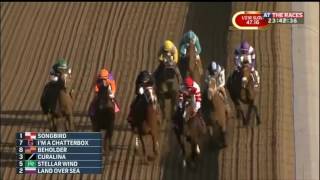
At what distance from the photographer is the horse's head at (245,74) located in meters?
16.7

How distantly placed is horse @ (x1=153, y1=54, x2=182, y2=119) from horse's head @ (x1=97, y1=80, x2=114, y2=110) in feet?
4.79

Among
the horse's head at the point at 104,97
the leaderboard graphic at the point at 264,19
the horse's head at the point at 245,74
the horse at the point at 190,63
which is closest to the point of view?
the horse's head at the point at 104,97

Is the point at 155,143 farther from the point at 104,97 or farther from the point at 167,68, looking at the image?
the point at 167,68

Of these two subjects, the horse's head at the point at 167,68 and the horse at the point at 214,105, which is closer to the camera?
the horse at the point at 214,105

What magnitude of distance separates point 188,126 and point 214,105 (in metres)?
0.99

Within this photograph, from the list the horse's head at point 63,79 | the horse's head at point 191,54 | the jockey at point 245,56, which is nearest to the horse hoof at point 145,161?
the horse's head at point 63,79

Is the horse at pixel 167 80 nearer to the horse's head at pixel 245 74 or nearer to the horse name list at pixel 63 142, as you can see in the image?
the horse's head at pixel 245 74

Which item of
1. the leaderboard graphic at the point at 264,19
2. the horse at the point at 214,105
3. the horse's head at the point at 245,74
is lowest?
the horse at the point at 214,105

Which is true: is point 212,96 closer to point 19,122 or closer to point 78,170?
point 78,170

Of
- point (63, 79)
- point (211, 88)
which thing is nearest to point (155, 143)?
point (211, 88)

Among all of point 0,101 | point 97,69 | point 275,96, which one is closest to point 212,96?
point 275,96

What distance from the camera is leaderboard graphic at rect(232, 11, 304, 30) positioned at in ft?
59.8

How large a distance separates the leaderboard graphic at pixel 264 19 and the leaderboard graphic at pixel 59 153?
5.83 m

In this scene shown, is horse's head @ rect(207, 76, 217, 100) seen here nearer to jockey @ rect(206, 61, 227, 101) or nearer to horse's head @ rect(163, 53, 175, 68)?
jockey @ rect(206, 61, 227, 101)
